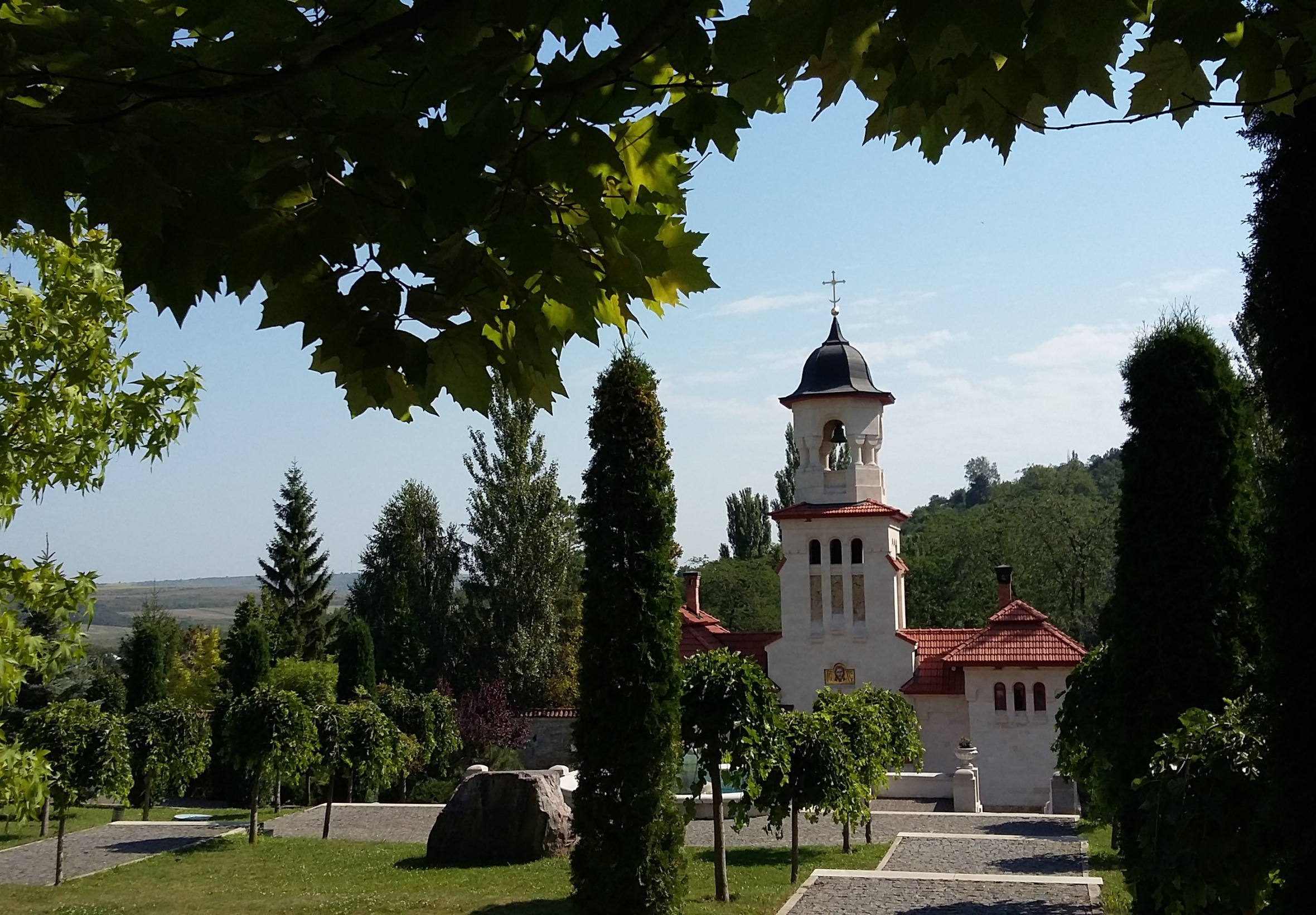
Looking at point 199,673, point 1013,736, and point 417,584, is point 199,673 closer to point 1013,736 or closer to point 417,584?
point 417,584

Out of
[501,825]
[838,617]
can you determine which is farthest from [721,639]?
[501,825]

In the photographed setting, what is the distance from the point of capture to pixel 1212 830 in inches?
222

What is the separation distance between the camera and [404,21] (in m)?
1.91

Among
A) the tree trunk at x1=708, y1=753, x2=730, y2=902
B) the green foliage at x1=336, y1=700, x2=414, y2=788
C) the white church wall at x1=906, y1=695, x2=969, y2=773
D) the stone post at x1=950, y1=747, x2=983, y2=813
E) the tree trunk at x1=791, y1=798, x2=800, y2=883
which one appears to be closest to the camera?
the tree trunk at x1=708, y1=753, x2=730, y2=902

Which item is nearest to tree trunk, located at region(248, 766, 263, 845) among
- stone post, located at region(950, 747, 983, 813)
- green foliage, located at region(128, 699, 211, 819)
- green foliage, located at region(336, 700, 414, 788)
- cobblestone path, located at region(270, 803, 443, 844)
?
cobblestone path, located at region(270, 803, 443, 844)

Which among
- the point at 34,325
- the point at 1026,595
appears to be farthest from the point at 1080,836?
the point at 1026,595

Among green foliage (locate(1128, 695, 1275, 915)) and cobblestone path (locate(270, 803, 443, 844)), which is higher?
green foliage (locate(1128, 695, 1275, 915))

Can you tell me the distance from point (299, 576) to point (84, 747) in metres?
23.7

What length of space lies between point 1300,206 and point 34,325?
6861 millimetres

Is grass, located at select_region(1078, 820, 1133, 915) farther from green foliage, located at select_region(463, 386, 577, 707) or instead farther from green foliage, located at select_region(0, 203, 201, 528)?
green foliage, located at select_region(463, 386, 577, 707)

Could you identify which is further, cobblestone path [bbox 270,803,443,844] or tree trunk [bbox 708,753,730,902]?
cobblestone path [bbox 270,803,443,844]

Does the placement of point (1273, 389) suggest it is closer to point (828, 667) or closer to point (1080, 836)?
point (1080, 836)

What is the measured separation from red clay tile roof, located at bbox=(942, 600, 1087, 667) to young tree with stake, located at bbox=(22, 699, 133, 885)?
17.6 metres

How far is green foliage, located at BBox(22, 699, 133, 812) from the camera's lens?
17266 millimetres
